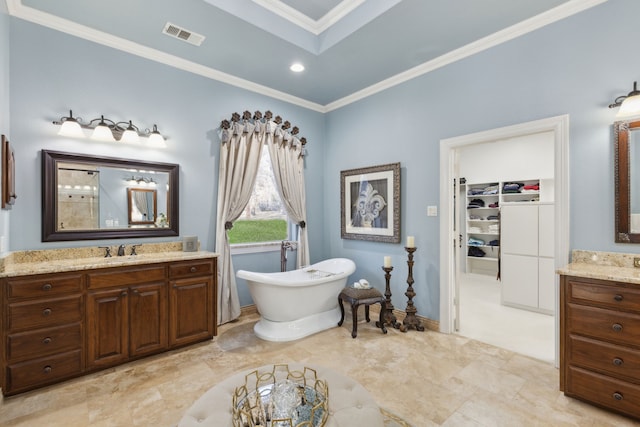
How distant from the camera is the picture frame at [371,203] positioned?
3.74m

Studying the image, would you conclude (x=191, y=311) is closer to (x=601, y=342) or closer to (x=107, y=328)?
(x=107, y=328)

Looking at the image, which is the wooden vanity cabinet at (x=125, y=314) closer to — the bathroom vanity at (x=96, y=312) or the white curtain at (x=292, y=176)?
the bathroom vanity at (x=96, y=312)

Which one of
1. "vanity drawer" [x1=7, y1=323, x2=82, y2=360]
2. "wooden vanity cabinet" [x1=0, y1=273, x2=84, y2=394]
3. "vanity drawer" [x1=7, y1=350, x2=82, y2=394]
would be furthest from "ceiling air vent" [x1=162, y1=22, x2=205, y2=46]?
"vanity drawer" [x1=7, y1=350, x2=82, y2=394]

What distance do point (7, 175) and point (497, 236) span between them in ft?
23.7

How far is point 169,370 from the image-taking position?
2539mm

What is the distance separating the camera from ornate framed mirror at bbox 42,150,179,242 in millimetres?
2682

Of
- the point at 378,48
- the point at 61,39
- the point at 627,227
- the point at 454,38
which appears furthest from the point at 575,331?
the point at 61,39

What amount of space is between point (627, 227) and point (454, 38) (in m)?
2.16

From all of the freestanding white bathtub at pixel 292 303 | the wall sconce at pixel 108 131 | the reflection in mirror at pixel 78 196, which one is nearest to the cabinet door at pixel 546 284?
the freestanding white bathtub at pixel 292 303

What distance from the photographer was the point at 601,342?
1.99 metres

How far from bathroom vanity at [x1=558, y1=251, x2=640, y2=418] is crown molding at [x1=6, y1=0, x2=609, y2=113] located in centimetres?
205

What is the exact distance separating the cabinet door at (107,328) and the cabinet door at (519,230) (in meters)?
4.81

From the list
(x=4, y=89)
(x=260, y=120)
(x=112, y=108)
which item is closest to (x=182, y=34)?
(x=112, y=108)

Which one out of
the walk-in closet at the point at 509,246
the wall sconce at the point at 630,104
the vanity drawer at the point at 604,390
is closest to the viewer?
the vanity drawer at the point at 604,390
